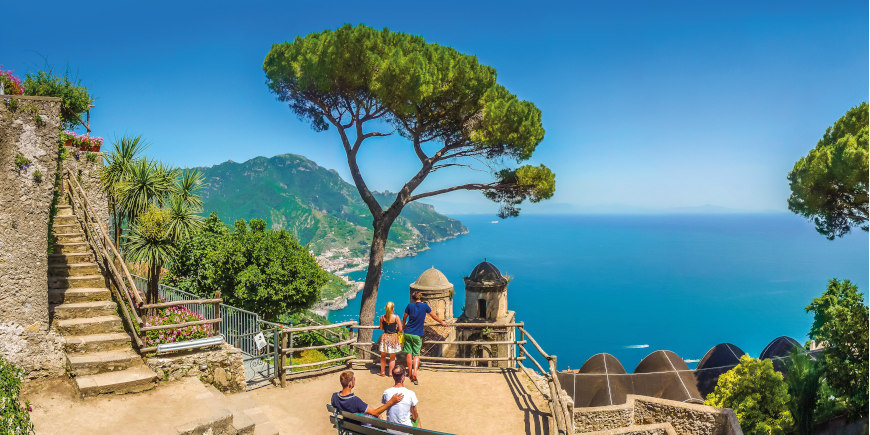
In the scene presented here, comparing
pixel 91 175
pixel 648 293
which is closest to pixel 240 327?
pixel 91 175

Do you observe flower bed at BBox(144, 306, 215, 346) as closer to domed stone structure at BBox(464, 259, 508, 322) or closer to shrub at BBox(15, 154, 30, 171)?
shrub at BBox(15, 154, 30, 171)

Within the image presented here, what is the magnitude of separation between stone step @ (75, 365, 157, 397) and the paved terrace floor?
110mm

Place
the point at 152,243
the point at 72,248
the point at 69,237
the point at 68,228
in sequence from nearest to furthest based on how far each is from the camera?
the point at 72,248
the point at 69,237
the point at 68,228
the point at 152,243

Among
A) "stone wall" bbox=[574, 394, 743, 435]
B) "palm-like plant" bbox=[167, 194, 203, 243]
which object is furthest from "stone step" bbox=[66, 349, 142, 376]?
"stone wall" bbox=[574, 394, 743, 435]

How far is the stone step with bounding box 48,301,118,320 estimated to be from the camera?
23.0ft

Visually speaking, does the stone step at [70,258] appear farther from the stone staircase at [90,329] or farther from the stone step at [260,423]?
the stone step at [260,423]

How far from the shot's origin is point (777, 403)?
37.1 feet

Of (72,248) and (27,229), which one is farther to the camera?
(72,248)

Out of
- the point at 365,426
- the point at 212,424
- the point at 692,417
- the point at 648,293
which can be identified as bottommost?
the point at 648,293

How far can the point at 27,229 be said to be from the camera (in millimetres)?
6152

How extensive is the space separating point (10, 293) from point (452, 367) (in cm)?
706

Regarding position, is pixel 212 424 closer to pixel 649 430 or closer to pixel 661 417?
pixel 649 430

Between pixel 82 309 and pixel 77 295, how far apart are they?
413 millimetres

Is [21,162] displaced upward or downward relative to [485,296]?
upward
